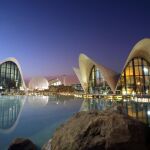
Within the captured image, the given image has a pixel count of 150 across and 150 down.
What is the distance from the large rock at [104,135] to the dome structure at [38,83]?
73.5 metres

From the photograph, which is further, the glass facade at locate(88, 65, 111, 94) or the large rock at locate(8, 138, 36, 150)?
the glass facade at locate(88, 65, 111, 94)

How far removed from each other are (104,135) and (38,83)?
75.9 m

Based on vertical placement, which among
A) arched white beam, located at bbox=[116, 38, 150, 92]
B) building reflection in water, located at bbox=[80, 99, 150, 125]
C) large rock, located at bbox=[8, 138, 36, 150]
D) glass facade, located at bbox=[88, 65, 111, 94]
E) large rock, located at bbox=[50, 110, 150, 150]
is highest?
arched white beam, located at bbox=[116, 38, 150, 92]

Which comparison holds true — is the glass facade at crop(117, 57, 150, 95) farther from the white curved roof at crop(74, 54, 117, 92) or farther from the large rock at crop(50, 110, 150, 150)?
the large rock at crop(50, 110, 150, 150)

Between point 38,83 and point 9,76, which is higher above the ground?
point 9,76

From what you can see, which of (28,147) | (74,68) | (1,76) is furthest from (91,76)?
(28,147)

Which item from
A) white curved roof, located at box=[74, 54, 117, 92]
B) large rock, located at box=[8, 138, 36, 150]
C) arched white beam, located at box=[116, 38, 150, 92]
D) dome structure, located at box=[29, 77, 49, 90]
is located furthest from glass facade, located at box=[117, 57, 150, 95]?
dome structure, located at box=[29, 77, 49, 90]

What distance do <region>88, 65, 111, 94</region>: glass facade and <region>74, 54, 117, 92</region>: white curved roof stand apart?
3.43 ft

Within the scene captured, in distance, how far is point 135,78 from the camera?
113 feet

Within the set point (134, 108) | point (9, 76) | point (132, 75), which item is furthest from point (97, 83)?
point (9, 76)

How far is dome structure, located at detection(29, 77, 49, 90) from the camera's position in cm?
7725

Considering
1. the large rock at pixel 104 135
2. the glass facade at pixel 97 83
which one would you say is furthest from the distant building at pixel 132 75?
the large rock at pixel 104 135

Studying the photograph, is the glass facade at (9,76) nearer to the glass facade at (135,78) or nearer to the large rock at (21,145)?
the glass facade at (135,78)

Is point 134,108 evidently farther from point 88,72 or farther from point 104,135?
point 88,72
